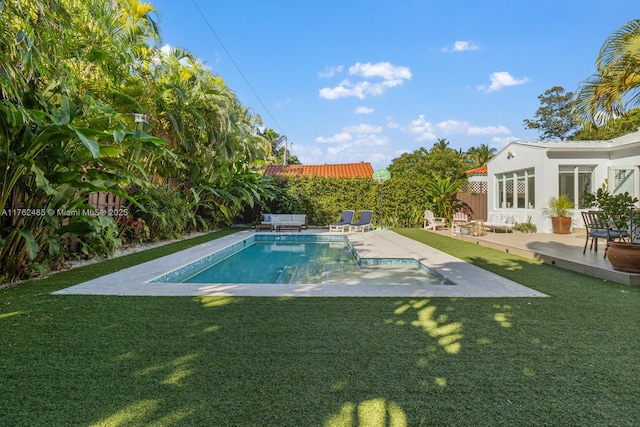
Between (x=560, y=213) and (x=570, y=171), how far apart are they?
1.90m

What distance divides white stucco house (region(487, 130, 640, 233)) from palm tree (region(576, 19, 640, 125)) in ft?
19.7

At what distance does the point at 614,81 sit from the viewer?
630 cm

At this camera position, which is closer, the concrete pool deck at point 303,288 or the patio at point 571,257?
the concrete pool deck at point 303,288

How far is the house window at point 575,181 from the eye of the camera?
13.3m

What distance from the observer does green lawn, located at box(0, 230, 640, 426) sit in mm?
2057

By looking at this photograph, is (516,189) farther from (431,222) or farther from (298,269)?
(298,269)

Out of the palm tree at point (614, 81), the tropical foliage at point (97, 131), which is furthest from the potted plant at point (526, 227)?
the tropical foliage at point (97, 131)

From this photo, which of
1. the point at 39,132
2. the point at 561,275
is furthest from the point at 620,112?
the point at 39,132

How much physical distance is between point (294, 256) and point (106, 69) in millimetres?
6518

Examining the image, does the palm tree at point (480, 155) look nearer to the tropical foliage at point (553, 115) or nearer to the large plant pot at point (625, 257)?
the tropical foliage at point (553, 115)

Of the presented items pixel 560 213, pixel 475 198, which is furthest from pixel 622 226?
pixel 475 198

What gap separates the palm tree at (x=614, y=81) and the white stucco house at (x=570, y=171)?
601 cm

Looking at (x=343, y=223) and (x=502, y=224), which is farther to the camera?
(x=343, y=223)

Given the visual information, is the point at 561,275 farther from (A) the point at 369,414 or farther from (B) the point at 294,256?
(B) the point at 294,256
